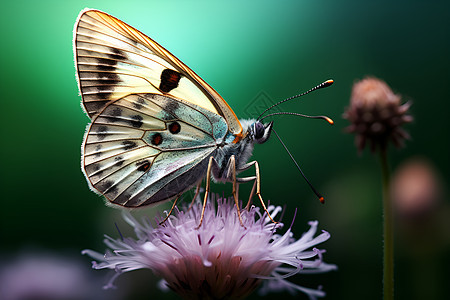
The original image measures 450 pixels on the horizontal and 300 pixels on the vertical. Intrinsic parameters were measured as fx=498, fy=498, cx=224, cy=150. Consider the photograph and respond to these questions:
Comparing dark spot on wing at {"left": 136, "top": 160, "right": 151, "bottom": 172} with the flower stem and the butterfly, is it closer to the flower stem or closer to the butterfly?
the butterfly

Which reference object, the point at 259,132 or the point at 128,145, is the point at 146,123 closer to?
the point at 128,145

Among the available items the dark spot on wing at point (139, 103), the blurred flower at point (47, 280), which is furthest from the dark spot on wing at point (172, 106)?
the blurred flower at point (47, 280)

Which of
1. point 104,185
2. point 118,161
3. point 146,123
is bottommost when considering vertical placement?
point 104,185

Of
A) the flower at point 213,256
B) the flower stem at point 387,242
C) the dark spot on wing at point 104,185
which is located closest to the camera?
the flower stem at point 387,242

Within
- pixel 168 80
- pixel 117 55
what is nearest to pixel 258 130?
pixel 168 80

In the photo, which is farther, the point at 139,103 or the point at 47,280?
the point at 47,280

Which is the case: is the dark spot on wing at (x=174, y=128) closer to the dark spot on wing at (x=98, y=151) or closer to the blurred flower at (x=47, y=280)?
the dark spot on wing at (x=98, y=151)

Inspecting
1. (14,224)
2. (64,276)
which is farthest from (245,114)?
(14,224)
